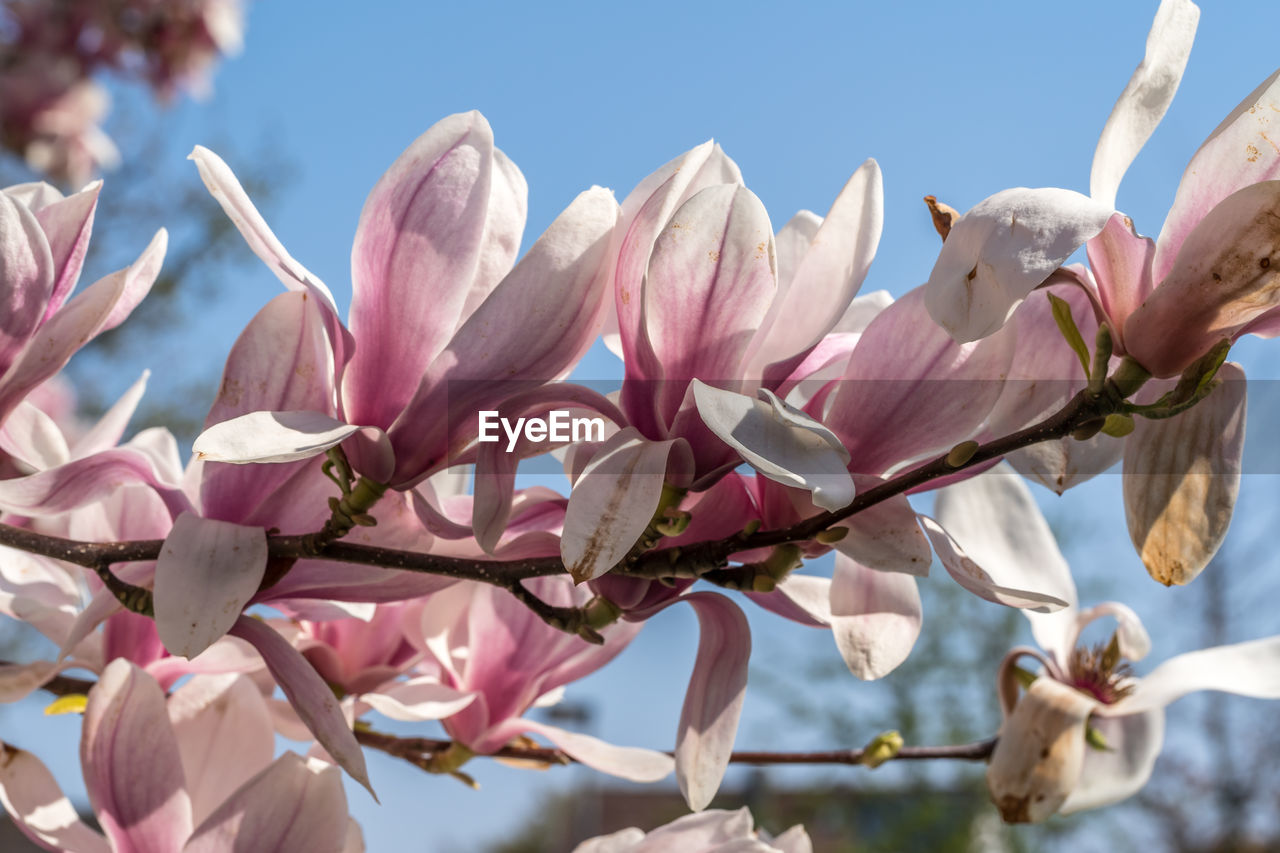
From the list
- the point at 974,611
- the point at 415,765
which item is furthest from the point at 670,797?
the point at 415,765

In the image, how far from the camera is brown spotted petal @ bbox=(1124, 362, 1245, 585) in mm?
269

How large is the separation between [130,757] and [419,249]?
182 mm

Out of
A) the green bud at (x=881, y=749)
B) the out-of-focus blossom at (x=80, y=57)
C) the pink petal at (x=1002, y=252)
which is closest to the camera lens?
the pink petal at (x=1002, y=252)

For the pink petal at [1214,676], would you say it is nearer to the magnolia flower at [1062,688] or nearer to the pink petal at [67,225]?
the magnolia flower at [1062,688]

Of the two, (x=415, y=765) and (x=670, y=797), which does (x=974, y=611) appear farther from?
(x=415, y=765)

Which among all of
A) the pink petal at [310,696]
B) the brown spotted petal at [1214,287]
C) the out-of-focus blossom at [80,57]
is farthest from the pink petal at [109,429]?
the out-of-focus blossom at [80,57]

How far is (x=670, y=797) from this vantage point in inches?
305

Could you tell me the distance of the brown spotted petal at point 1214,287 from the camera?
22 centimetres

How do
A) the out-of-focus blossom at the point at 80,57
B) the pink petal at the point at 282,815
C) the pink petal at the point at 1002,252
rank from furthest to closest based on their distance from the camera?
the out-of-focus blossom at the point at 80,57 < the pink petal at the point at 282,815 < the pink petal at the point at 1002,252

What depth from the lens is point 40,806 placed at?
0.35 metres

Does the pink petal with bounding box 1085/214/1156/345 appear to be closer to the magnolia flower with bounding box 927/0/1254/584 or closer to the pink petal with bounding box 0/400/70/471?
the magnolia flower with bounding box 927/0/1254/584

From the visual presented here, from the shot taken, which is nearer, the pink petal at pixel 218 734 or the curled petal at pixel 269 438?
the curled petal at pixel 269 438

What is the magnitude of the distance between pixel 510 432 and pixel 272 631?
3.8 inches

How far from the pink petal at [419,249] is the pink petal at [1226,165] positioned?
0.16m
